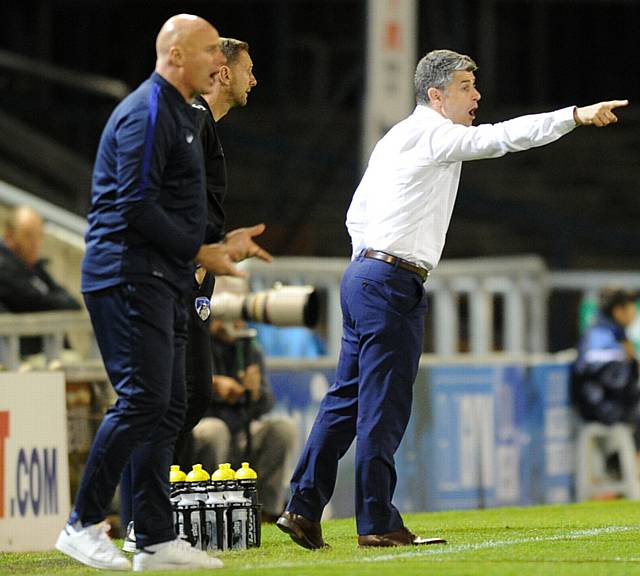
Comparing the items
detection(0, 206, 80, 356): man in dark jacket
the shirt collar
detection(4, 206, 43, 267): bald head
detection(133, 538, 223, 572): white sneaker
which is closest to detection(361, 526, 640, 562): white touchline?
detection(133, 538, 223, 572): white sneaker

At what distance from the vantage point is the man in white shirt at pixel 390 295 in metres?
6.93

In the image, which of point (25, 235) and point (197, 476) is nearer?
point (197, 476)

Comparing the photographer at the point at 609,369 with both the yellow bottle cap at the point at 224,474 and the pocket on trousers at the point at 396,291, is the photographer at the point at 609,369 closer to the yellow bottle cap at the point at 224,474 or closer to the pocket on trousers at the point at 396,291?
the yellow bottle cap at the point at 224,474

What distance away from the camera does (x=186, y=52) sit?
6.14 metres

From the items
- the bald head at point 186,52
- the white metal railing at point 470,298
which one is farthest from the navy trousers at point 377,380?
the white metal railing at point 470,298

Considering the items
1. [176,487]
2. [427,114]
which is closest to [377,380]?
[176,487]

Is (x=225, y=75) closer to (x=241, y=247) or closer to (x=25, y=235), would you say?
(x=241, y=247)

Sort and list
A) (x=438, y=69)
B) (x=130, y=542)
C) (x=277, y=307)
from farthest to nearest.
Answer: (x=277, y=307) → (x=130, y=542) → (x=438, y=69)

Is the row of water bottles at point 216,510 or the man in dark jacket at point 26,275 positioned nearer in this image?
the row of water bottles at point 216,510

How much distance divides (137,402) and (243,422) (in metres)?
4.46

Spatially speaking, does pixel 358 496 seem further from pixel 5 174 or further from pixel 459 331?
pixel 5 174

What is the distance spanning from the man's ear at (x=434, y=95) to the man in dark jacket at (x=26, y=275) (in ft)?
18.3

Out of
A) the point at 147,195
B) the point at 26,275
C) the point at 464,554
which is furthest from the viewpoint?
the point at 26,275

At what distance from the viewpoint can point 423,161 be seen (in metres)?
6.94
